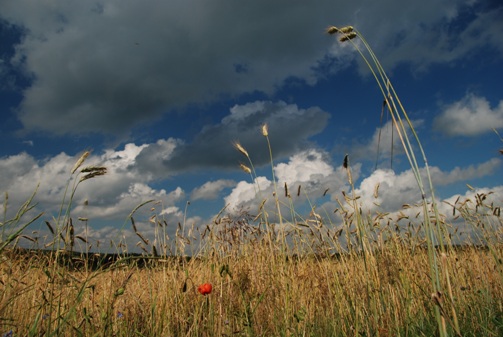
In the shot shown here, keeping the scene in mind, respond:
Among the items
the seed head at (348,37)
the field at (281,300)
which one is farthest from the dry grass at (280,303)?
the seed head at (348,37)

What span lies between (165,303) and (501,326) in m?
3.35

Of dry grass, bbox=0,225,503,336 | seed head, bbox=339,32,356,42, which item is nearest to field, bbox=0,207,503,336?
dry grass, bbox=0,225,503,336

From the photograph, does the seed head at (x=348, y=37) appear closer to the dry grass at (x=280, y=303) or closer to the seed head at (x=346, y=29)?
the seed head at (x=346, y=29)

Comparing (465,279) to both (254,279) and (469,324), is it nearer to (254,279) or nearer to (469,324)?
(469,324)

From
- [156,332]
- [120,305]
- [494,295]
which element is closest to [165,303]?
[156,332]

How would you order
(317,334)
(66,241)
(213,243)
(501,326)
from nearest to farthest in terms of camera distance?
(66,241) → (501,326) → (317,334) → (213,243)

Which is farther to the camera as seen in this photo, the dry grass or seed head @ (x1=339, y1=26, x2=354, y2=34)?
the dry grass

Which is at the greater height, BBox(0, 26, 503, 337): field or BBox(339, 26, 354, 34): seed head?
BBox(339, 26, 354, 34): seed head

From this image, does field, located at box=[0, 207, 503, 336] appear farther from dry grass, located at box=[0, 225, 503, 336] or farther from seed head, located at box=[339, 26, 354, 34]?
seed head, located at box=[339, 26, 354, 34]

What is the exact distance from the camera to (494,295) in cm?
420

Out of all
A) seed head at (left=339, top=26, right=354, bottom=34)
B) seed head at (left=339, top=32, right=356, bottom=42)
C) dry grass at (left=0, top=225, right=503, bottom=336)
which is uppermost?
seed head at (left=339, top=26, right=354, bottom=34)

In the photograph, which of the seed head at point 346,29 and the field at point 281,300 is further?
the field at point 281,300

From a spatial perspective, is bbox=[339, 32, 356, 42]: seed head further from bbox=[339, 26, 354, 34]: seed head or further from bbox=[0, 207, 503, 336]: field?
bbox=[0, 207, 503, 336]: field

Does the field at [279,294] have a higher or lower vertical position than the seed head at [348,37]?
lower
